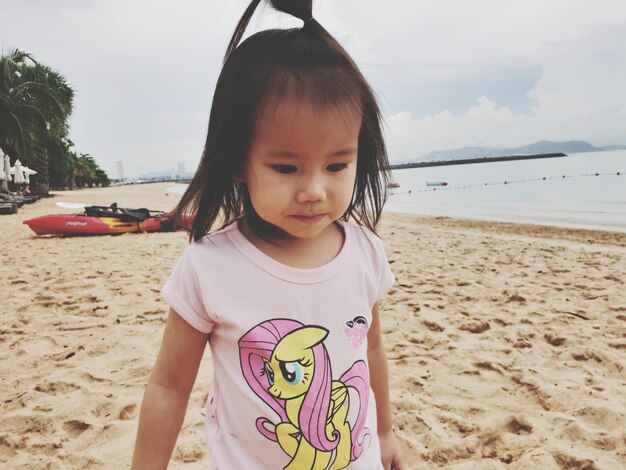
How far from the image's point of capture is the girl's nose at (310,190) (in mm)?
981

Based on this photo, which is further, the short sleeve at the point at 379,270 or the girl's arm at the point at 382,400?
the girl's arm at the point at 382,400

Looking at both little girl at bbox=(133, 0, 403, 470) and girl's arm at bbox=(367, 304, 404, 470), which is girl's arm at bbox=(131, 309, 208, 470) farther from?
girl's arm at bbox=(367, 304, 404, 470)

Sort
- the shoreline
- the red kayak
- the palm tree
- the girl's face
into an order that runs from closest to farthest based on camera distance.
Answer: the girl's face, the red kayak, the shoreline, the palm tree

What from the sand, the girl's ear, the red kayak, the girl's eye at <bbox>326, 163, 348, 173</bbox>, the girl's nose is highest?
the girl's eye at <bbox>326, 163, 348, 173</bbox>

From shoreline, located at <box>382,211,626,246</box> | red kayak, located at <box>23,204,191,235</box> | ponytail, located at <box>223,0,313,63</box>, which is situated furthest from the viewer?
shoreline, located at <box>382,211,626,246</box>

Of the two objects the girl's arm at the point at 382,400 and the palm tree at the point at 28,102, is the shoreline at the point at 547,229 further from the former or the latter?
the palm tree at the point at 28,102

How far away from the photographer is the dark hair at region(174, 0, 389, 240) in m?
1.00

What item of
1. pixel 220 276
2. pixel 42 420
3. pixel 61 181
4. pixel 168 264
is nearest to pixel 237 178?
pixel 220 276

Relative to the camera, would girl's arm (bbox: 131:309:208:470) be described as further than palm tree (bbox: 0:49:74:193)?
No

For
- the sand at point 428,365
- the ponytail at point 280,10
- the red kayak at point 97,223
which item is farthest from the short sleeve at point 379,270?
the red kayak at point 97,223

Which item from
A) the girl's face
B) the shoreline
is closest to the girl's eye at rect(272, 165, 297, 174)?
the girl's face

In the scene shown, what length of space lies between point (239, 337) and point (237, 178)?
398 mm

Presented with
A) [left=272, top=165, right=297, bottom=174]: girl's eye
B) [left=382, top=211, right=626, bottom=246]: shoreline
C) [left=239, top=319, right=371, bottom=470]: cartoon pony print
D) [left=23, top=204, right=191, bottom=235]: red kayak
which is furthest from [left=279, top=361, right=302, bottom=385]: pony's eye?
[left=382, top=211, right=626, bottom=246]: shoreline

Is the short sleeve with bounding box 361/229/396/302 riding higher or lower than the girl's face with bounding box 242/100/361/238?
lower
